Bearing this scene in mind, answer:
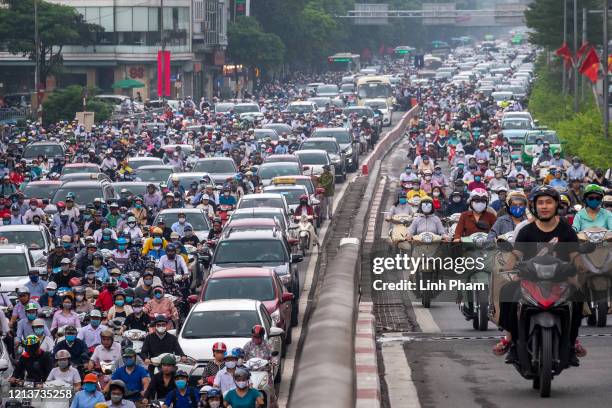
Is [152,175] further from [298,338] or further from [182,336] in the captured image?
[182,336]

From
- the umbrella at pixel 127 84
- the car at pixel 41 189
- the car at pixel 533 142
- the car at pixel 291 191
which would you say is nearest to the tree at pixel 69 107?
the umbrella at pixel 127 84

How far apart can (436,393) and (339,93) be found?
84.2m

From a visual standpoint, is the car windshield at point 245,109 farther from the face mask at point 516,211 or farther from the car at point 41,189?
the face mask at point 516,211

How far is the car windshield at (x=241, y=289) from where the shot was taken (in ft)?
76.7

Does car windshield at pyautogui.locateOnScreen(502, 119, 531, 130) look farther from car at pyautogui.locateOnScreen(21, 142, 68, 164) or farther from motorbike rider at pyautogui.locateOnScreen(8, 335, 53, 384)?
motorbike rider at pyautogui.locateOnScreen(8, 335, 53, 384)

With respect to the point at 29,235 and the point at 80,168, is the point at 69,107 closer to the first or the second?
the point at 80,168

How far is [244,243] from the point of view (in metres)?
27.8

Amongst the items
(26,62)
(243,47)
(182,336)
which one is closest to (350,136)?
(182,336)

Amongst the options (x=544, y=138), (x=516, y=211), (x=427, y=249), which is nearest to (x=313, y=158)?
(x=544, y=138)

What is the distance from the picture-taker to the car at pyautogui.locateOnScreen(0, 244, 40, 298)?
26856 millimetres

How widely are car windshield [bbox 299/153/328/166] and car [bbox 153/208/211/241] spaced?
1563 cm

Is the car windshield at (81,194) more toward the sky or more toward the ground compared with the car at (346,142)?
more toward the sky

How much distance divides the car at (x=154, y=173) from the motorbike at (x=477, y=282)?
72.9ft

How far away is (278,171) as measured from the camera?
4503 cm
